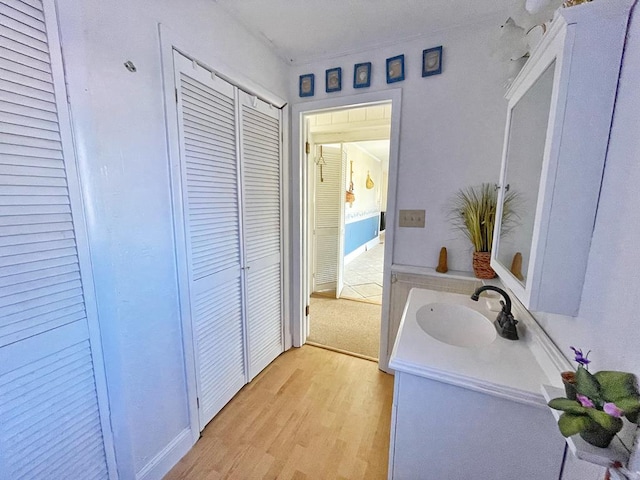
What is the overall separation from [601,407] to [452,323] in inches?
30.8

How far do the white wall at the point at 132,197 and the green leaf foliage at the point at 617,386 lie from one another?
1.44 metres

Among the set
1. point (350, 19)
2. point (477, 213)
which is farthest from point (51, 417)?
point (350, 19)

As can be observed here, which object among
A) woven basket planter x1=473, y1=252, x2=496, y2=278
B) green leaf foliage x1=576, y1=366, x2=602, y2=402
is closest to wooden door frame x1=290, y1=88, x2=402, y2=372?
woven basket planter x1=473, y1=252, x2=496, y2=278

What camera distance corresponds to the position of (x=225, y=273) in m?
1.57

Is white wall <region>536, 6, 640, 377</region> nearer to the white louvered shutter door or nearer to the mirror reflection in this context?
the mirror reflection

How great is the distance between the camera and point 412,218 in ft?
5.95

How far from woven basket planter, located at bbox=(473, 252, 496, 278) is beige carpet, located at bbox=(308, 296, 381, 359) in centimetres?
118

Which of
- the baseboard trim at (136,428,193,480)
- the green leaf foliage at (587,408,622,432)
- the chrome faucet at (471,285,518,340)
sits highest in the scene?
the green leaf foliage at (587,408,622,432)

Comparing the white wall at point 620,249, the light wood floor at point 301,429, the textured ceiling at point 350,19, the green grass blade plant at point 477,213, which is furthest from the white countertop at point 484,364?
the textured ceiling at point 350,19

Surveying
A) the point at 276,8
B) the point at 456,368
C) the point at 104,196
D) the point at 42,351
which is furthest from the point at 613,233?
the point at 276,8

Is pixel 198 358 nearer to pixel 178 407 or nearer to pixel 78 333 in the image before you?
pixel 178 407

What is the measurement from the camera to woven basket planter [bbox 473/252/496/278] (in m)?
1.48

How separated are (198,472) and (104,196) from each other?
1.37 metres

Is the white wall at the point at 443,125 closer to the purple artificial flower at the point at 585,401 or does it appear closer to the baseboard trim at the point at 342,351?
the baseboard trim at the point at 342,351
